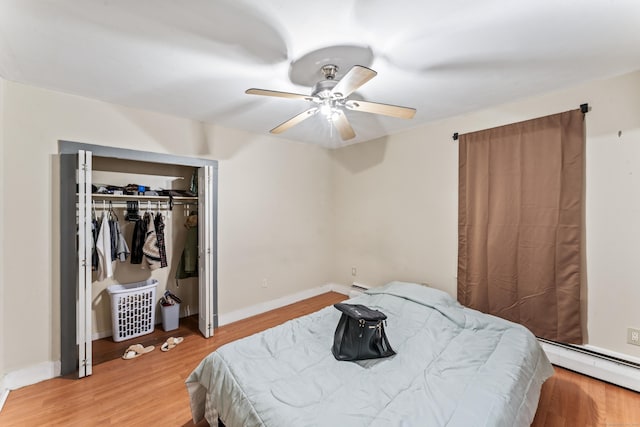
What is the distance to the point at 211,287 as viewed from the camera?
3.08 meters

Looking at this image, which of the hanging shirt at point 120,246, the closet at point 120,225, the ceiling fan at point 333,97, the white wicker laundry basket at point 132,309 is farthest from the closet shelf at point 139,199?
the ceiling fan at point 333,97

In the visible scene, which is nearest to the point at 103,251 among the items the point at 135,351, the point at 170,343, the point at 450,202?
the point at 135,351

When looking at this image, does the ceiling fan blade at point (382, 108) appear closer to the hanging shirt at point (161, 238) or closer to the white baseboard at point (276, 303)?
the hanging shirt at point (161, 238)

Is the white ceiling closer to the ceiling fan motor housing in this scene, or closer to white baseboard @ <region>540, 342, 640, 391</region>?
the ceiling fan motor housing

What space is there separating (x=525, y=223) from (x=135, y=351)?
4.00 metres

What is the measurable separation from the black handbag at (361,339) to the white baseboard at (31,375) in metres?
2.44

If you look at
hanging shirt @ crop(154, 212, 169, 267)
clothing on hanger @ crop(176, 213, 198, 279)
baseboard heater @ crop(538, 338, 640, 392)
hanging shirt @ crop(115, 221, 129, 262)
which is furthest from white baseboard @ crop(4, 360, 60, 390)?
baseboard heater @ crop(538, 338, 640, 392)

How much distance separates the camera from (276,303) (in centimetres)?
384

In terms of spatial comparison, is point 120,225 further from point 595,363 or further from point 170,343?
point 595,363

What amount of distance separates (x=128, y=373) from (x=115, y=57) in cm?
254

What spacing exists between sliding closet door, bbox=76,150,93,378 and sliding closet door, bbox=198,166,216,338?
3.24 ft

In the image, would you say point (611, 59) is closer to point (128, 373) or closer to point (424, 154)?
point (424, 154)

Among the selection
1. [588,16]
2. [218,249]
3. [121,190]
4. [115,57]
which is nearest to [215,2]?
[115,57]

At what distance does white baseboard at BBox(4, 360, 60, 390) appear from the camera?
6.95 feet
